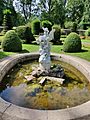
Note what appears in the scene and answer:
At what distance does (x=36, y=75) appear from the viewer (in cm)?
Answer: 880

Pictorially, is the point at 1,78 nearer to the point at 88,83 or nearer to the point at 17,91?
the point at 17,91

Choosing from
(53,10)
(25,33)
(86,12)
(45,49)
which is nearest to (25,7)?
(53,10)

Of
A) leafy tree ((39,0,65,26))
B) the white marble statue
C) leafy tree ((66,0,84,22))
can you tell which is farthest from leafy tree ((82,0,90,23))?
the white marble statue

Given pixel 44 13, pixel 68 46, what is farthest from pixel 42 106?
pixel 44 13

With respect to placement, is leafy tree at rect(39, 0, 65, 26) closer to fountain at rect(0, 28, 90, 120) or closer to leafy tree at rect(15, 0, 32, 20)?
leafy tree at rect(15, 0, 32, 20)

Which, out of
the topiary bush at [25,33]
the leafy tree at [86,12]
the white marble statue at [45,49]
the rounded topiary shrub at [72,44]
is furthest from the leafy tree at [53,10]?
the white marble statue at [45,49]

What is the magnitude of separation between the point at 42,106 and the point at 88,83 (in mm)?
2819

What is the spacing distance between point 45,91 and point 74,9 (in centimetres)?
3062

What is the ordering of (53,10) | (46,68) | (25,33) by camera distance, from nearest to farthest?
(46,68) < (25,33) < (53,10)

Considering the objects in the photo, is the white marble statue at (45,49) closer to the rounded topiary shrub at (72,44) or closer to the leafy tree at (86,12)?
the rounded topiary shrub at (72,44)

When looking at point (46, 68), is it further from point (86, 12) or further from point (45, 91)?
point (86, 12)

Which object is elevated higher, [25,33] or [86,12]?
[86,12]

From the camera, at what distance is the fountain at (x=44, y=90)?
16.8 feet

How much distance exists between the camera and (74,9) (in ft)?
118
